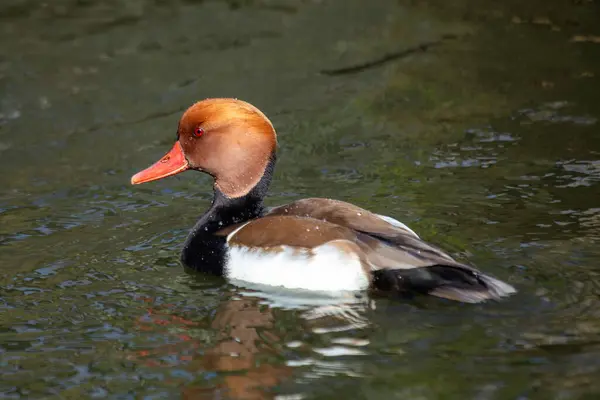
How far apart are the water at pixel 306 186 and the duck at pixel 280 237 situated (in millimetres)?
122

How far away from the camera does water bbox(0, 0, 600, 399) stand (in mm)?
5180

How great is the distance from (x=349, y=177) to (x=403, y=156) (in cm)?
65

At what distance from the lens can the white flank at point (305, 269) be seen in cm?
595

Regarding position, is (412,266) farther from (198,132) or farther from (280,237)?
(198,132)

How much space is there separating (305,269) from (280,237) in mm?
253

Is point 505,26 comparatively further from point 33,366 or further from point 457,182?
point 33,366

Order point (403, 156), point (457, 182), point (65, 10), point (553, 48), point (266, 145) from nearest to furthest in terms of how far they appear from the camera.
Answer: point (266, 145) → point (457, 182) → point (403, 156) → point (553, 48) → point (65, 10)

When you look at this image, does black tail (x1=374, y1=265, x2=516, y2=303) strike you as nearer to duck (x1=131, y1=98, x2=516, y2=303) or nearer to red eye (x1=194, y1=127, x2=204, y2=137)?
duck (x1=131, y1=98, x2=516, y2=303)

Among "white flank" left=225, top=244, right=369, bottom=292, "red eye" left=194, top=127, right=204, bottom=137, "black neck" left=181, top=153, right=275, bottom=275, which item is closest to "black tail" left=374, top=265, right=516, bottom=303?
"white flank" left=225, top=244, right=369, bottom=292

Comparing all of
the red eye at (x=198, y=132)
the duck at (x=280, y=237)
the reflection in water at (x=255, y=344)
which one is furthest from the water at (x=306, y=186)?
the red eye at (x=198, y=132)

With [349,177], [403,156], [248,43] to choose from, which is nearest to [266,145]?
[349,177]

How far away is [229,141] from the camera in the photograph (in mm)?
6758

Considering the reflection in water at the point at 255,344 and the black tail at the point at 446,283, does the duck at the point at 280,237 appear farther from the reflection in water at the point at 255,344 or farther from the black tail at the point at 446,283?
the reflection in water at the point at 255,344

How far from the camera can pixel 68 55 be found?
1116cm
